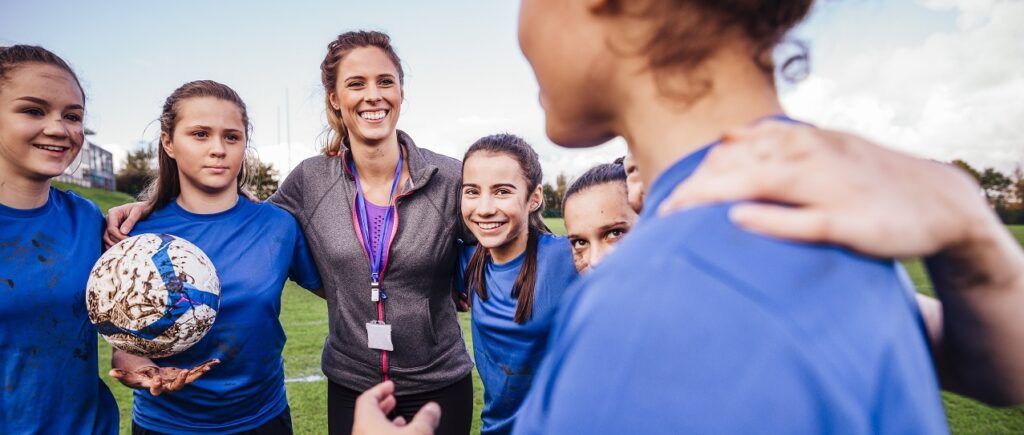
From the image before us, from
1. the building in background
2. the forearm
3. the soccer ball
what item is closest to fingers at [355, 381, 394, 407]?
the forearm

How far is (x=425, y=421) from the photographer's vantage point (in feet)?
3.92

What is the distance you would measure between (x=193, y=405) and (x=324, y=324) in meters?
7.13

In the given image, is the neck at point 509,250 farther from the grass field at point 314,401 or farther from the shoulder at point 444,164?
the grass field at point 314,401

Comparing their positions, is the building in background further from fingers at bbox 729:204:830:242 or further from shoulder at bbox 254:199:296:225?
fingers at bbox 729:204:830:242

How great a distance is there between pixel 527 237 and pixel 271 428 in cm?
169

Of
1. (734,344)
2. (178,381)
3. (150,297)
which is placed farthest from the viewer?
(178,381)

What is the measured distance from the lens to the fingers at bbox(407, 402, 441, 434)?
1167mm

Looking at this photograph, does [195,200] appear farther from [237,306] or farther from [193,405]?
[193,405]

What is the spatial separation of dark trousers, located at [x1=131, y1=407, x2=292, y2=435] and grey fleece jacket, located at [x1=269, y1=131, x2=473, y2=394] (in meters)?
0.34

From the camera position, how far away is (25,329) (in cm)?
230

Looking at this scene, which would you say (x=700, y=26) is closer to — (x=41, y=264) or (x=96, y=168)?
(x=41, y=264)

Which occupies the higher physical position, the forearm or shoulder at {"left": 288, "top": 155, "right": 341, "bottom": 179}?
shoulder at {"left": 288, "top": 155, "right": 341, "bottom": 179}

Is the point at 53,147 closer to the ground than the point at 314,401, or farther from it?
farther from it

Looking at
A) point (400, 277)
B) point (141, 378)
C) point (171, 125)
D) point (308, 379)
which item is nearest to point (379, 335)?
point (400, 277)
